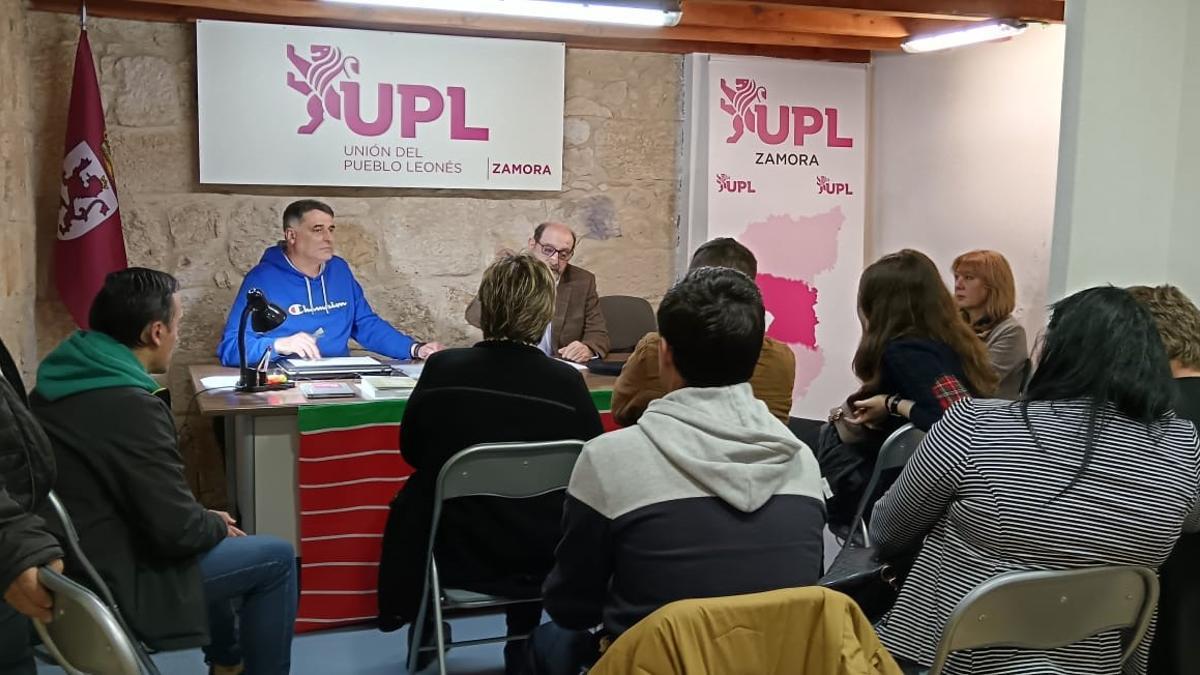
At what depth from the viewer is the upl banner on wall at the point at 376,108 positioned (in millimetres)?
4785

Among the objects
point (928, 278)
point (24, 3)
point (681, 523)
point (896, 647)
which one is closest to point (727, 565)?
point (681, 523)

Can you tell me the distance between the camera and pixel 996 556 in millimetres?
1930

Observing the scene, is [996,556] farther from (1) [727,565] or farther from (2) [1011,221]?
(2) [1011,221]

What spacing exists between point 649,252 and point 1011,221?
1842 millimetres

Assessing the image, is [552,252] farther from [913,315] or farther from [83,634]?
[83,634]

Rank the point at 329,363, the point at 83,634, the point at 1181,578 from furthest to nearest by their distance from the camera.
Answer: the point at 329,363
the point at 1181,578
the point at 83,634

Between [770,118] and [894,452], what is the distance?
3.19 m

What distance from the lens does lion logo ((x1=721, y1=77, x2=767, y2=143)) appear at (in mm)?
5707

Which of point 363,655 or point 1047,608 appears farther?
point 363,655

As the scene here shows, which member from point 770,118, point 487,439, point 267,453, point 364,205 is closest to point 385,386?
point 267,453

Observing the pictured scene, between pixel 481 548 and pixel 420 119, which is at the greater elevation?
pixel 420 119

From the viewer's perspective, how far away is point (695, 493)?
5.52 ft

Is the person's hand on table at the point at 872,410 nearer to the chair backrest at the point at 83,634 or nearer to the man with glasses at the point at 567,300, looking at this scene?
the man with glasses at the point at 567,300

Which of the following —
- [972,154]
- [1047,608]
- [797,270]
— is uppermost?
[972,154]
